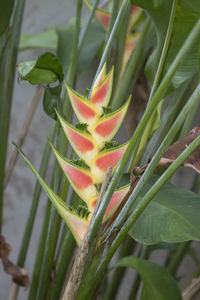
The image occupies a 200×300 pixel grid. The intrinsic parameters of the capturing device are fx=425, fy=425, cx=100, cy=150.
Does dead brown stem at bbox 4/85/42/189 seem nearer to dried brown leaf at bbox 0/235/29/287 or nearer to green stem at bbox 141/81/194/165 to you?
dried brown leaf at bbox 0/235/29/287

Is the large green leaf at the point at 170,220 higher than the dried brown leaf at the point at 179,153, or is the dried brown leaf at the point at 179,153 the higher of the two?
the dried brown leaf at the point at 179,153

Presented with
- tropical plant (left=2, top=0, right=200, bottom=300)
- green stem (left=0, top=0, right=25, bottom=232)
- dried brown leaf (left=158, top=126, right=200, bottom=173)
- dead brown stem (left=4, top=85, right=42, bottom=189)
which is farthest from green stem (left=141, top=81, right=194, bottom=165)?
dead brown stem (left=4, top=85, right=42, bottom=189)

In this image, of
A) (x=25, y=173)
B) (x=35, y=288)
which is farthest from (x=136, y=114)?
(x=25, y=173)

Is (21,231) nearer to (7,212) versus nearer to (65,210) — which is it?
(7,212)

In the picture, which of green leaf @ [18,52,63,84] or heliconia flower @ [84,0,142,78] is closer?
green leaf @ [18,52,63,84]

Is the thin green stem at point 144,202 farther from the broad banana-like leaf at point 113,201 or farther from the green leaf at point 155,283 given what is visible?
the green leaf at point 155,283

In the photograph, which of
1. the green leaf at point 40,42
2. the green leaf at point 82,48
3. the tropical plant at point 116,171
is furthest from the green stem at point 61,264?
the green leaf at point 40,42
